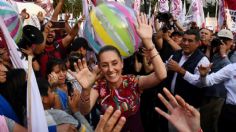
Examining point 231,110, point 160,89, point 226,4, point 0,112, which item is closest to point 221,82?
point 231,110

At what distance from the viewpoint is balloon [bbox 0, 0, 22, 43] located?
443 centimetres

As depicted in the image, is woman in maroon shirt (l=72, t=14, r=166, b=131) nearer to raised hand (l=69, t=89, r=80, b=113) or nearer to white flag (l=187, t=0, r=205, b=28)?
raised hand (l=69, t=89, r=80, b=113)

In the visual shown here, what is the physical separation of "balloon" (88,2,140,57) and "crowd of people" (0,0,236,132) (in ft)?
0.41

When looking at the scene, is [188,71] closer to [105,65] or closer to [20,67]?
[105,65]

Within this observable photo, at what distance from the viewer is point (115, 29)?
3.46 m

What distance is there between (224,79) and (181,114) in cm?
271

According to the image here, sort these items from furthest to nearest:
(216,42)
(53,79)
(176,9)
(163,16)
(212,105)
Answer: (176,9) < (163,16) < (216,42) < (212,105) < (53,79)

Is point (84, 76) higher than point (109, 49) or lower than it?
lower

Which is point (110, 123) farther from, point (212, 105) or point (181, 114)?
point (212, 105)

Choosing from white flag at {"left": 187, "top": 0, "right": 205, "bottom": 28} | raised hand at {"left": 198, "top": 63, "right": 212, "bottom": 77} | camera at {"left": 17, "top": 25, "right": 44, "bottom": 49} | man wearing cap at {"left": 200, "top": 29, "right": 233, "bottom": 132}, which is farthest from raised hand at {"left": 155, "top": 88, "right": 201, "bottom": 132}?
white flag at {"left": 187, "top": 0, "right": 205, "bottom": 28}

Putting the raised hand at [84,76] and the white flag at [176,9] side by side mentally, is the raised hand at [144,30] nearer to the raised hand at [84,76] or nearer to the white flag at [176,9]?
the raised hand at [84,76]

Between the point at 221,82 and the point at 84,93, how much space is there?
2.30 m

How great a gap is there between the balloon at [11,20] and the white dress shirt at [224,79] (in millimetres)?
1914

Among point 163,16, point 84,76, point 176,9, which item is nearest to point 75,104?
point 84,76
